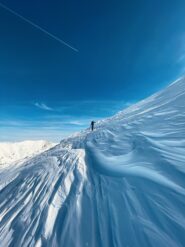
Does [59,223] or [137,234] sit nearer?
[137,234]

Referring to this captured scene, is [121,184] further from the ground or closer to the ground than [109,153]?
closer to the ground

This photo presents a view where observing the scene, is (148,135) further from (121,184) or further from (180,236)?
(180,236)

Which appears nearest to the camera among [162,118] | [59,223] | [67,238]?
[67,238]

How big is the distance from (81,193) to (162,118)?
529cm

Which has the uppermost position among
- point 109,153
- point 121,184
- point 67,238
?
point 109,153

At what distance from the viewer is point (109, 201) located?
3.79 m

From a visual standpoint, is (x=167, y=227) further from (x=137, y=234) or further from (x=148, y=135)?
(x=148, y=135)

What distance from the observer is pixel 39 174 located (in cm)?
652

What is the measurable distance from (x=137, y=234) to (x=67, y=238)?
1.28 m

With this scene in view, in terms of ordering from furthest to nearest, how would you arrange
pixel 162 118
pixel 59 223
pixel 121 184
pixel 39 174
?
pixel 162 118 → pixel 39 174 → pixel 121 184 → pixel 59 223

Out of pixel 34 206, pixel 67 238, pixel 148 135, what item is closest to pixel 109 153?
pixel 148 135

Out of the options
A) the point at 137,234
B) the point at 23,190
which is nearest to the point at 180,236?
the point at 137,234

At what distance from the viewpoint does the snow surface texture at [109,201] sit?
9.60 feet

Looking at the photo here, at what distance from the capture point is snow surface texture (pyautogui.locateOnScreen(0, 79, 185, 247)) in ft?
9.60
